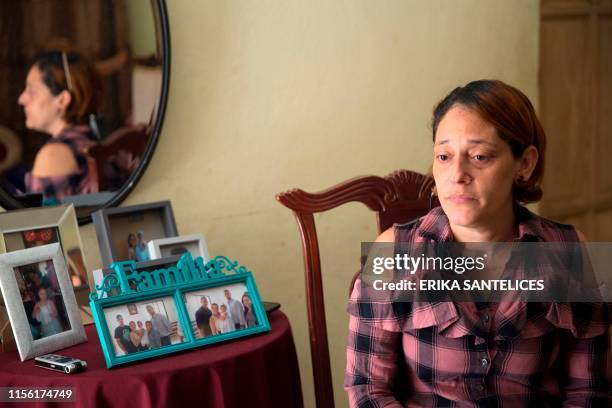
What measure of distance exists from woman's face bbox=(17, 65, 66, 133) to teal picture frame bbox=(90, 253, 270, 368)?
463 millimetres

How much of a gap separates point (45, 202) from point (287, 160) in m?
0.75

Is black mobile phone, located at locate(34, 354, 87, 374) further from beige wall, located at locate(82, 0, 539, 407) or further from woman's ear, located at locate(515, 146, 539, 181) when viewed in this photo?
woman's ear, located at locate(515, 146, 539, 181)

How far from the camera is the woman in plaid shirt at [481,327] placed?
1385 millimetres

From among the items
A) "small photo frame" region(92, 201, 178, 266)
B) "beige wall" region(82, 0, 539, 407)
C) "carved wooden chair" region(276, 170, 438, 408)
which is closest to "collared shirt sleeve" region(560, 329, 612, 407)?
"carved wooden chair" region(276, 170, 438, 408)

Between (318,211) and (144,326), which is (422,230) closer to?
(318,211)

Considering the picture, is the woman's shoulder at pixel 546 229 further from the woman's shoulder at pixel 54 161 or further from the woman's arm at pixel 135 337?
A: the woman's shoulder at pixel 54 161

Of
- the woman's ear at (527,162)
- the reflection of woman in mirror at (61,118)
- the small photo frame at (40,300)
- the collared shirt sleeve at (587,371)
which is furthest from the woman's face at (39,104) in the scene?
the collared shirt sleeve at (587,371)

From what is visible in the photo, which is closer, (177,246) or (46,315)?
(46,315)

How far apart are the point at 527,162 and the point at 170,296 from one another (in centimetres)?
78

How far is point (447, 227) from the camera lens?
1460 mm

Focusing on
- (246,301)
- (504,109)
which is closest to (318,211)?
(246,301)

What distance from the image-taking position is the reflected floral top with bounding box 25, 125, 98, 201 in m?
1.93

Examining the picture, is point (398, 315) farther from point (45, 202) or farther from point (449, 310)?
point (45, 202)

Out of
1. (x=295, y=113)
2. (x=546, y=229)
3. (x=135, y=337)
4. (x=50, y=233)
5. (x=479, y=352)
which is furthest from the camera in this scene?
(x=295, y=113)
